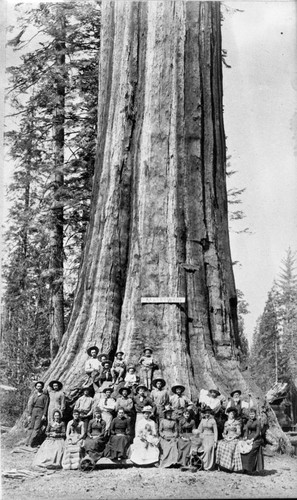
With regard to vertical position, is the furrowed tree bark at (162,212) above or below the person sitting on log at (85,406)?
above

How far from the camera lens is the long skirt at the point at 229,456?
25.5ft

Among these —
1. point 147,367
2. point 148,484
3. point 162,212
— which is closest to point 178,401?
point 147,367

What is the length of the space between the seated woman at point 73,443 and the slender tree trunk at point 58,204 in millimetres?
8045

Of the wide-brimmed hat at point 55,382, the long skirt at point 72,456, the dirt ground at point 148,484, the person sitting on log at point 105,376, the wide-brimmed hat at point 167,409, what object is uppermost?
the person sitting on log at point 105,376

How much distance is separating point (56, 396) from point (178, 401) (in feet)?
5.37

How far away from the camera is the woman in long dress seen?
863 cm

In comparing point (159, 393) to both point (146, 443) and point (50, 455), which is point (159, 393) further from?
point (50, 455)

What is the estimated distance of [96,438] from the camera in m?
8.07

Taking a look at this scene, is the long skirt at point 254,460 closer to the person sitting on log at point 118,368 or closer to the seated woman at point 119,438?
the seated woman at point 119,438

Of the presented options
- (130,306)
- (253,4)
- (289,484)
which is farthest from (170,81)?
(289,484)

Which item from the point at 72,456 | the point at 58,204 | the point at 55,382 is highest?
the point at 58,204

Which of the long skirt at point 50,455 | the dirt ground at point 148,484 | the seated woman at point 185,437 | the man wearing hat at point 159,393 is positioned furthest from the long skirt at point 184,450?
the long skirt at point 50,455

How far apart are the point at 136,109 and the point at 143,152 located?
76 centimetres

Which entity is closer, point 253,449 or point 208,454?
point 253,449
